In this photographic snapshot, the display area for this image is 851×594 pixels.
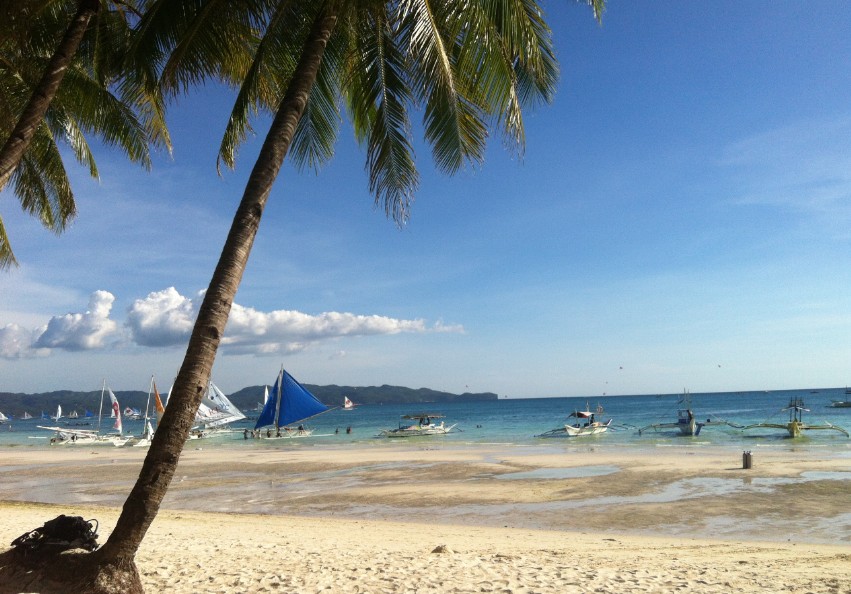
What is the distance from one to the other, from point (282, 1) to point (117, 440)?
1655 inches

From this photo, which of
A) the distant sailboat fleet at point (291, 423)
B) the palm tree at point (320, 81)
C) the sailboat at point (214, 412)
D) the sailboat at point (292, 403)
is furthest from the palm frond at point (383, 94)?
the sailboat at point (214, 412)

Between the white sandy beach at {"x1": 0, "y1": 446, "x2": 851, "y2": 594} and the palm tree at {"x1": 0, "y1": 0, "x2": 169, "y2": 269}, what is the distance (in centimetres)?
554

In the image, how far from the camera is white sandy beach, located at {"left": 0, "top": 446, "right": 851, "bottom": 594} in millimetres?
6094

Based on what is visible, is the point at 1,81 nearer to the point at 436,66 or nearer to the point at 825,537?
the point at 436,66

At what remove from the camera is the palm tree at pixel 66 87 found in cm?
768

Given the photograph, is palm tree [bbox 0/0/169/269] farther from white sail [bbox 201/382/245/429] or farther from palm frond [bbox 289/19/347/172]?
white sail [bbox 201/382/245/429]

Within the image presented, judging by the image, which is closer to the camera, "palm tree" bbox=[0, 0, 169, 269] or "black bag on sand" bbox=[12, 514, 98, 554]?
"black bag on sand" bbox=[12, 514, 98, 554]

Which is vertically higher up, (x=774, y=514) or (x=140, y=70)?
(x=140, y=70)

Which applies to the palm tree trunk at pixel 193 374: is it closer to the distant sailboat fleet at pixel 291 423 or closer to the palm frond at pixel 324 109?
the palm frond at pixel 324 109

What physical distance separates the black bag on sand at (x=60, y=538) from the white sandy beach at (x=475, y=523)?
295 mm

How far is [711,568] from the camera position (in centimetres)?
688

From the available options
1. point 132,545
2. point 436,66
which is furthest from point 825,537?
point 132,545

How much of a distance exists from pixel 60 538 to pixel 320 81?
5.69 m

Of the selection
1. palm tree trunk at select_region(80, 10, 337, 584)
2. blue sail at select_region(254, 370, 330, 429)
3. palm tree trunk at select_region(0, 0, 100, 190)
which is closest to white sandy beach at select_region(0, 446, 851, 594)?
palm tree trunk at select_region(80, 10, 337, 584)
